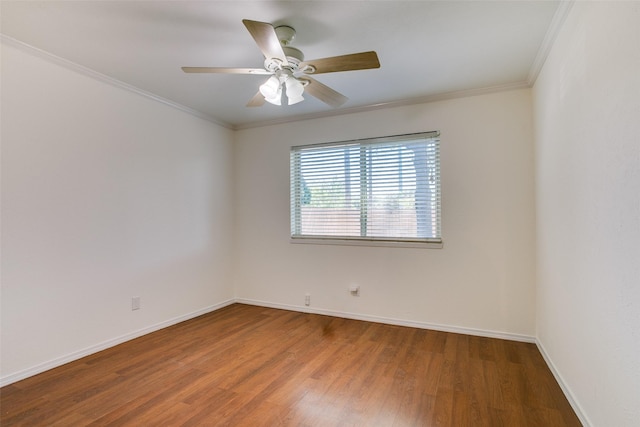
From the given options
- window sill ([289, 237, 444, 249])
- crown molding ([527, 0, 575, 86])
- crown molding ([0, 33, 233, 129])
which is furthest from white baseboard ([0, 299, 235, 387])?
crown molding ([527, 0, 575, 86])

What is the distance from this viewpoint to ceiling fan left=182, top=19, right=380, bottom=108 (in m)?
1.75

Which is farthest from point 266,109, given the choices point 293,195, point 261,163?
point 293,195

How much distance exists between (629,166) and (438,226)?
2.01 meters

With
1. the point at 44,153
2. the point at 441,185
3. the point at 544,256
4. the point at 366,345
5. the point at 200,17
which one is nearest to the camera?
the point at 200,17

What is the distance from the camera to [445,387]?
7.02 feet

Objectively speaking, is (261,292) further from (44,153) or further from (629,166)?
(629,166)

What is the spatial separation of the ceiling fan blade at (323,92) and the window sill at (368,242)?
65.3 inches

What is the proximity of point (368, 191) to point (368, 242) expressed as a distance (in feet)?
1.95

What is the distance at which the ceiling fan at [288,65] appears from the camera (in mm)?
1747

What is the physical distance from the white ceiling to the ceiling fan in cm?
17

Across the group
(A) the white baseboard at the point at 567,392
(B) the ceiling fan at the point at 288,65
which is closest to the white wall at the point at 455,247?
(A) the white baseboard at the point at 567,392

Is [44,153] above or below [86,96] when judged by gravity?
below

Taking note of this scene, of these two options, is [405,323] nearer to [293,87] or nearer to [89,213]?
[293,87]

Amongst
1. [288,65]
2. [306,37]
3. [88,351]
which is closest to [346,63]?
[288,65]
